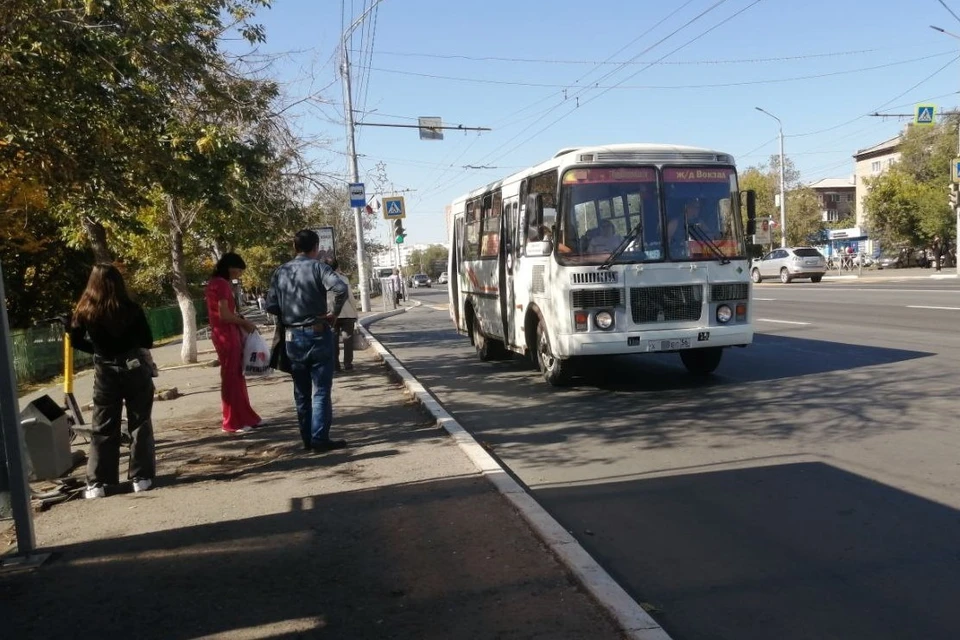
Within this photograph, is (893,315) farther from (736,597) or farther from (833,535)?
(736,597)

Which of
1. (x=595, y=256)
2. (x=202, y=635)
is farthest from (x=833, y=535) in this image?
(x=595, y=256)

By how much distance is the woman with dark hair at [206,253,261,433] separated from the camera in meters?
8.24

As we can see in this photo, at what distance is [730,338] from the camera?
31.8 ft

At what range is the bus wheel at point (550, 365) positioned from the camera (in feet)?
33.3

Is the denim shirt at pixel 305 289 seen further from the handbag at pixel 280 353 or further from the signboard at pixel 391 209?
the signboard at pixel 391 209

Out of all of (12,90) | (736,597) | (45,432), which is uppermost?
(12,90)

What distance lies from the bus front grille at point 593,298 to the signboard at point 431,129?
1849 cm

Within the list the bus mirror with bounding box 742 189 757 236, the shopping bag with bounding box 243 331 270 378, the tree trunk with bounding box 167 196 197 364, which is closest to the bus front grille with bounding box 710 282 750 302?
the bus mirror with bounding box 742 189 757 236

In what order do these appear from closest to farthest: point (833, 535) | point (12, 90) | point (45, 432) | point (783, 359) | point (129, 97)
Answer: point (833, 535) < point (45, 432) < point (12, 90) < point (129, 97) < point (783, 359)

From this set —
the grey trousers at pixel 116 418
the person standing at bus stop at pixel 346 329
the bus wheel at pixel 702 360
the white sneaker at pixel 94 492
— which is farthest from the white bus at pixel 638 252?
the white sneaker at pixel 94 492

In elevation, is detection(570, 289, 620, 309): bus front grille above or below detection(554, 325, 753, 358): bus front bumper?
above

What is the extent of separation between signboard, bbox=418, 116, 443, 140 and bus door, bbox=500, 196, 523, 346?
51.3 feet

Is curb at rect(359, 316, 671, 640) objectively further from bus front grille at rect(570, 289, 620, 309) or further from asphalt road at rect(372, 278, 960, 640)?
bus front grille at rect(570, 289, 620, 309)

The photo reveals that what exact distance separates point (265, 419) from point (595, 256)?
4.21 meters
